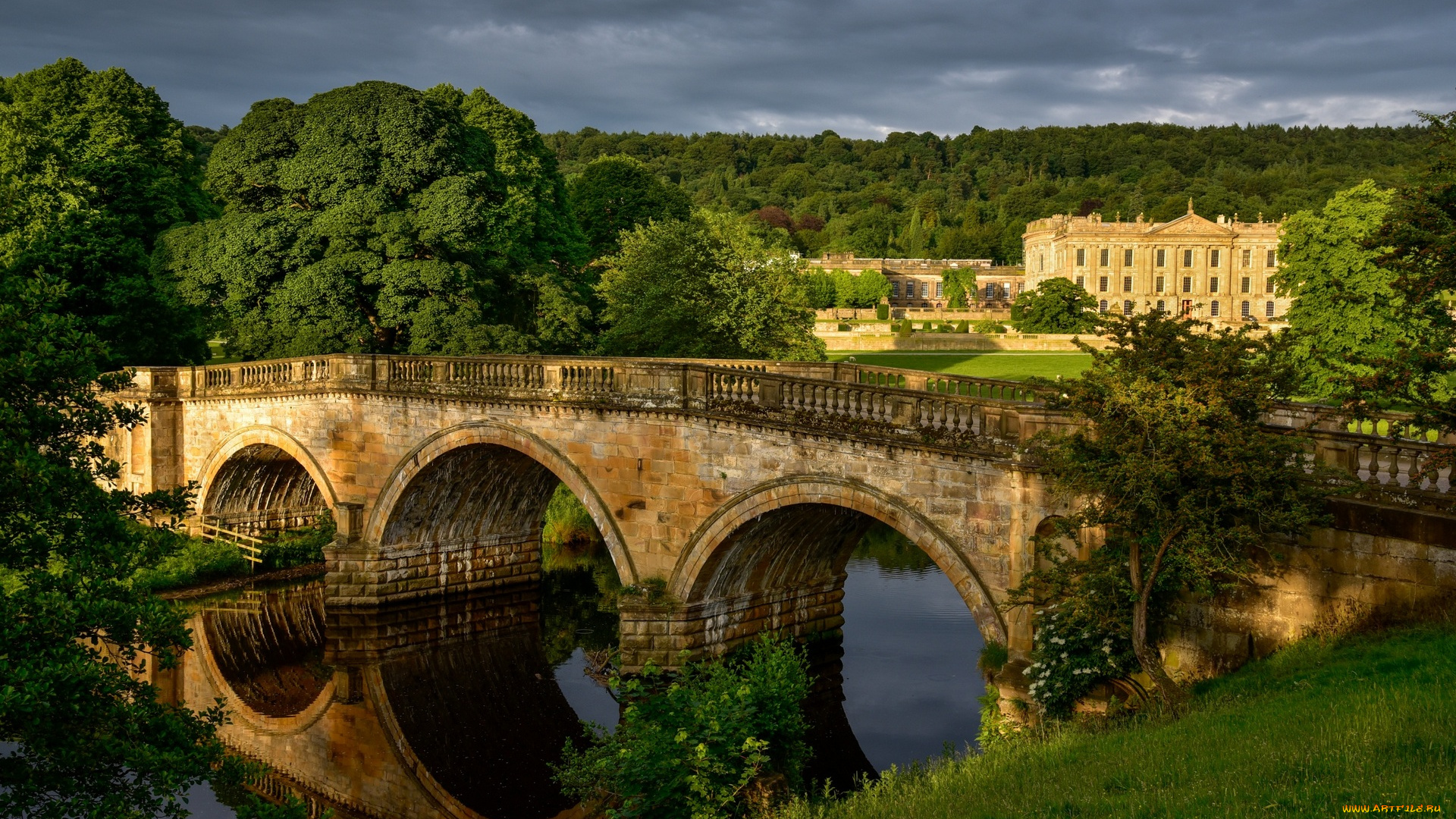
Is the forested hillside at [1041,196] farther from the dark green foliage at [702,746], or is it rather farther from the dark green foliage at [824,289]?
the dark green foliage at [702,746]

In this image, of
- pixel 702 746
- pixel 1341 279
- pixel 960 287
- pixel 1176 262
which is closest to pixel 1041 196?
pixel 1176 262

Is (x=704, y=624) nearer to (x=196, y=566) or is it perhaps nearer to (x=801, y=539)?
(x=801, y=539)

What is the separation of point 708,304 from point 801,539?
1323 centimetres

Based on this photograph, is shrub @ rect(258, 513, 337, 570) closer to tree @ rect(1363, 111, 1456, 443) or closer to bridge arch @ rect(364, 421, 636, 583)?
bridge arch @ rect(364, 421, 636, 583)

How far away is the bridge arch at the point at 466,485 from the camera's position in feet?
81.3

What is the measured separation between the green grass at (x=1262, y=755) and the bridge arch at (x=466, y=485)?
12.4 meters

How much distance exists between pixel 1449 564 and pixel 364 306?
30099mm

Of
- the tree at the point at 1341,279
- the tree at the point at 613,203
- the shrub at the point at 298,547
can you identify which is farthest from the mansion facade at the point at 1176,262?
the shrub at the point at 298,547

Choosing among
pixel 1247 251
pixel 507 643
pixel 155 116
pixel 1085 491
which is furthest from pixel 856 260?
pixel 1085 491

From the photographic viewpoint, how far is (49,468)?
40.2ft

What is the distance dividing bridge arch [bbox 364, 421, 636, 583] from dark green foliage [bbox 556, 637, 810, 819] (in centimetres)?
739

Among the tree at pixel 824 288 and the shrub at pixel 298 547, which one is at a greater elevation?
the tree at pixel 824 288

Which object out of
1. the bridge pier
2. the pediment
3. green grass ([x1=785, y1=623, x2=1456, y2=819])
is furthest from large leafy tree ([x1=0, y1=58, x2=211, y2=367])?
the pediment

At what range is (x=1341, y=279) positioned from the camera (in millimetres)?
34031
